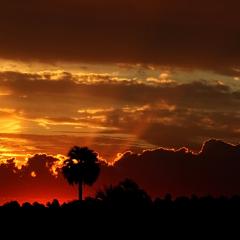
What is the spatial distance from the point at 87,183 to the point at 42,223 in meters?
61.6

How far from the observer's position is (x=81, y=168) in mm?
100875

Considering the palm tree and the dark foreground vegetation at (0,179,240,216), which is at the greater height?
the palm tree

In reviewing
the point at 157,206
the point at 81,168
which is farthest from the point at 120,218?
the point at 81,168

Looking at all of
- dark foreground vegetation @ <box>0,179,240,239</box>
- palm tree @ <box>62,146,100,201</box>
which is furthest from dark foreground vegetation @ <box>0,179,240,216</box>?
palm tree @ <box>62,146,100,201</box>

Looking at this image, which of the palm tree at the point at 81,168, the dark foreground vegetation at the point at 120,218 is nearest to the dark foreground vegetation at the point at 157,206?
the dark foreground vegetation at the point at 120,218

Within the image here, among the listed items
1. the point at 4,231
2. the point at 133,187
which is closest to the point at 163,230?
the point at 4,231

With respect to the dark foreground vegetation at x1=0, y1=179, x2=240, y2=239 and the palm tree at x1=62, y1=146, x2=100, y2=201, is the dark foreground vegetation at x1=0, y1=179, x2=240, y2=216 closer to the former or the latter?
the dark foreground vegetation at x1=0, y1=179, x2=240, y2=239

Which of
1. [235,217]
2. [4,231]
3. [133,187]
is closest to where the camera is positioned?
[4,231]

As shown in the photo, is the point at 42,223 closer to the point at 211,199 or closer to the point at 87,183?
the point at 211,199

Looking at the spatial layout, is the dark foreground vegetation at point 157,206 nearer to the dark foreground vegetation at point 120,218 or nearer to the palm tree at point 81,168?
the dark foreground vegetation at point 120,218

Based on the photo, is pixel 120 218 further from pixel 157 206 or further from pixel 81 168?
pixel 81 168

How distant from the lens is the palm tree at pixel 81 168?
3954 inches

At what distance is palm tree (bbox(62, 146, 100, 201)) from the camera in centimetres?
10044

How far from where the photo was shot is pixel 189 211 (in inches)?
1604
